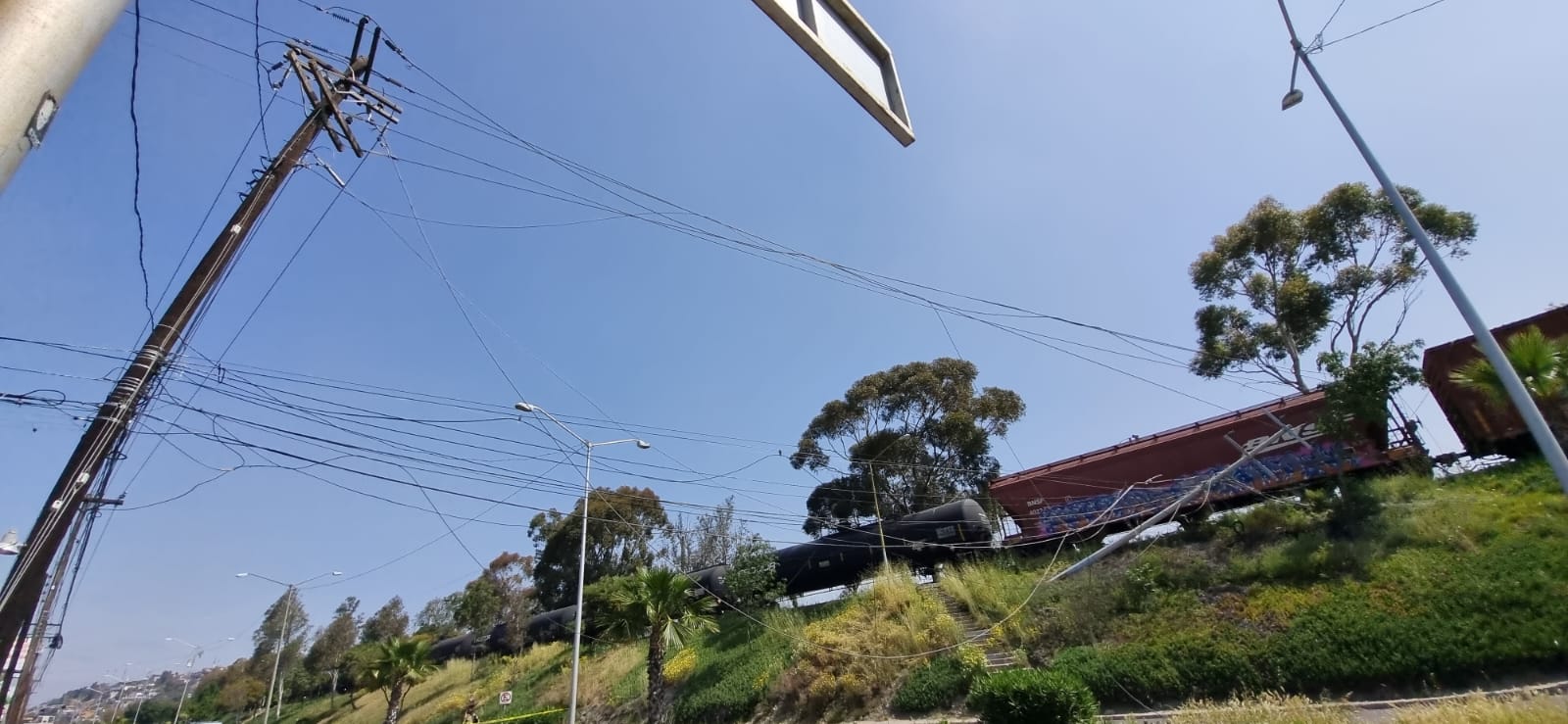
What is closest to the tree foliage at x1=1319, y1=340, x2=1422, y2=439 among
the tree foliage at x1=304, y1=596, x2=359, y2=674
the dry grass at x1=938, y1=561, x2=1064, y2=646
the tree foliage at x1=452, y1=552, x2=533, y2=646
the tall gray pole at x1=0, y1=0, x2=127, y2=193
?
the dry grass at x1=938, y1=561, x2=1064, y2=646

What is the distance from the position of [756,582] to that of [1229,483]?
16.8 m

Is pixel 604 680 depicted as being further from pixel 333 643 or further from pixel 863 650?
pixel 333 643

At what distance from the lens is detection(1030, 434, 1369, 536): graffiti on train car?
1828cm

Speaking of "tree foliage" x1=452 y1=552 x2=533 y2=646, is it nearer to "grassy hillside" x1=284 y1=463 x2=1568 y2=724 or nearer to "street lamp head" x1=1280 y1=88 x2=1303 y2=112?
"grassy hillside" x1=284 y1=463 x2=1568 y2=724

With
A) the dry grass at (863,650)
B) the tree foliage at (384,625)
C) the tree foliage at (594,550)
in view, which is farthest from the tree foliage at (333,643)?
the dry grass at (863,650)

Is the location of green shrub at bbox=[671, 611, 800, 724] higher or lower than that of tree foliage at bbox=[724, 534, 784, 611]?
lower

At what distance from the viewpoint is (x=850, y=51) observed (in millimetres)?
3398

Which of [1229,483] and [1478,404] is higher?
[1478,404]

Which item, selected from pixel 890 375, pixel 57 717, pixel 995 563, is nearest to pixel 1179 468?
pixel 995 563

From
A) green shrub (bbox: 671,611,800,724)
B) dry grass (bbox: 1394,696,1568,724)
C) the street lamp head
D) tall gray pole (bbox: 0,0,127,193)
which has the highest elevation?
the street lamp head

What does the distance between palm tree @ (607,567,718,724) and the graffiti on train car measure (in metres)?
12.7

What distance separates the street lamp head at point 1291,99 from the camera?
10.1 m

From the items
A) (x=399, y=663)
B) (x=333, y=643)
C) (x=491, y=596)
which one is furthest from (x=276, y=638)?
(x=399, y=663)

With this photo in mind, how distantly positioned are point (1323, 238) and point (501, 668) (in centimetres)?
4261
